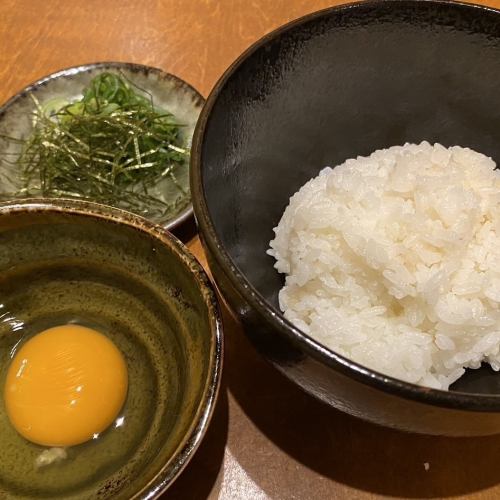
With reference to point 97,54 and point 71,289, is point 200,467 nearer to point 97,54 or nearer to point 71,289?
point 71,289

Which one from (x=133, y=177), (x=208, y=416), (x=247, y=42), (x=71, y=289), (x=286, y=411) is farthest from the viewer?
(x=247, y=42)

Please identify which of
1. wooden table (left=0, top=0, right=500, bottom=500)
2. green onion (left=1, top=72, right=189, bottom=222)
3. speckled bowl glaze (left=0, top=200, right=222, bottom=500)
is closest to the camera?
speckled bowl glaze (left=0, top=200, right=222, bottom=500)

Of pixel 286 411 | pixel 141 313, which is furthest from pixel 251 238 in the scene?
pixel 286 411

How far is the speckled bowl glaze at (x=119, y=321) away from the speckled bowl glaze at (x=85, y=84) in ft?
2.12

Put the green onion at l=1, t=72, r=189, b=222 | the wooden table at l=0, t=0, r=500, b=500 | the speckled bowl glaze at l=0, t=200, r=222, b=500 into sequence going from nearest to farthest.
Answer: the speckled bowl glaze at l=0, t=200, r=222, b=500
the wooden table at l=0, t=0, r=500, b=500
the green onion at l=1, t=72, r=189, b=222

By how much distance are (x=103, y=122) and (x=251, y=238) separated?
91 centimetres

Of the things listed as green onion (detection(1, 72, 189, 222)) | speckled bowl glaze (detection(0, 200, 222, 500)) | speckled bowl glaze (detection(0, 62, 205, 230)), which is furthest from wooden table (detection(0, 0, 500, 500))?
speckled bowl glaze (detection(0, 62, 205, 230))

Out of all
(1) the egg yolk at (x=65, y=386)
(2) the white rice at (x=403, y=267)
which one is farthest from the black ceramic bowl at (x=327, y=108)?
(1) the egg yolk at (x=65, y=386)

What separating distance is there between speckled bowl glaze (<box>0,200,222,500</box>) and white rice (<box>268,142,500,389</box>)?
30 centimetres

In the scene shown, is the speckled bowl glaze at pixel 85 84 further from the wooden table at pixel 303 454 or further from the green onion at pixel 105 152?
the wooden table at pixel 303 454

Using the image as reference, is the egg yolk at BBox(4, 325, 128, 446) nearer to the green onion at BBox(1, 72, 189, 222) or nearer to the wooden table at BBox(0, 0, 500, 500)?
the wooden table at BBox(0, 0, 500, 500)

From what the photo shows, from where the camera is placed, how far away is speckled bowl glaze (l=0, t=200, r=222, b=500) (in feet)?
4.02

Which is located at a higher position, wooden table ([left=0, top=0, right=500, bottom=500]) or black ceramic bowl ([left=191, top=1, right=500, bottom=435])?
black ceramic bowl ([left=191, top=1, right=500, bottom=435])

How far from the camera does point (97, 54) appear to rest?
2.38 meters
